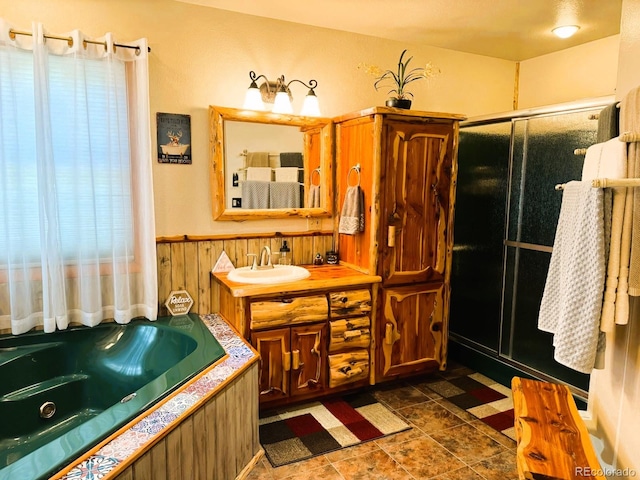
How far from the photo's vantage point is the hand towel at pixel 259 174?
9.84ft

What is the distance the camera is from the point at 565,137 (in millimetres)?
2742

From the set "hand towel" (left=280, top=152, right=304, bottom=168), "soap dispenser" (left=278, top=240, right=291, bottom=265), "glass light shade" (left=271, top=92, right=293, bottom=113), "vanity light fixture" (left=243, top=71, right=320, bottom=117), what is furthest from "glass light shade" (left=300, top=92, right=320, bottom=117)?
"soap dispenser" (left=278, top=240, right=291, bottom=265)

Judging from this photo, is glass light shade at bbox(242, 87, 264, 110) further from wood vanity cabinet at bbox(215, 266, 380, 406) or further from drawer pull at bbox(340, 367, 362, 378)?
drawer pull at bbox(340, 367, 362, 378)

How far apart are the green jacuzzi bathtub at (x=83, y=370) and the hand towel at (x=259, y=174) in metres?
0.99

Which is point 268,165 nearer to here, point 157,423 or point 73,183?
point 73,183

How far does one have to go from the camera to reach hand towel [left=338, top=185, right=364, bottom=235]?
2922 millimetres

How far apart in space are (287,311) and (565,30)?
266 cm

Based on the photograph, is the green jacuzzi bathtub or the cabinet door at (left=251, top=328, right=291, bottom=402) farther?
the cabinet door at (left=251, top=328, right=291, bottom=402)

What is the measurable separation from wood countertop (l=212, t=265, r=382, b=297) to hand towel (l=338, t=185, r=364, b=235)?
0.28 m

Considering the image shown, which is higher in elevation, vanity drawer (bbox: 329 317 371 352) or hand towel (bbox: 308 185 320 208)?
hand towel (bbox: 308 185 320 208)

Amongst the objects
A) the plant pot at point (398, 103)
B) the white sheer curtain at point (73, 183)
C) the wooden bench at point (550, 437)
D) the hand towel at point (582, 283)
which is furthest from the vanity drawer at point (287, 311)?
the hand towel at point (582, 283)

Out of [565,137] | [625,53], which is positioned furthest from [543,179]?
[625,53]

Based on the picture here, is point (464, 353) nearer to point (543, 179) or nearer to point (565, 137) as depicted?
point (543, 179)

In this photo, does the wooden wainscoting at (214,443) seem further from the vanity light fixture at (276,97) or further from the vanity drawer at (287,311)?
the vanity light fixture at (276,97)
